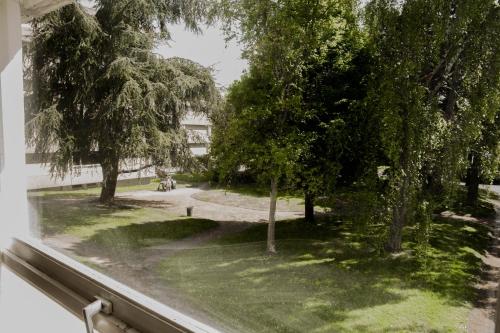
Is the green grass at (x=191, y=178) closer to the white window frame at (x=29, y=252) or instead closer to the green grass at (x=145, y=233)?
the green grass at (x=145, y=233)

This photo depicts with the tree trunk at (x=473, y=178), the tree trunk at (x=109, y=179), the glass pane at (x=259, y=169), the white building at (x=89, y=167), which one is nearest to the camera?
the tree trunk at (x=473, y=178)

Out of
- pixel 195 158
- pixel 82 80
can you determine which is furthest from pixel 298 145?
pixel 82 80

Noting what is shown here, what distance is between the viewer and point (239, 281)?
1.22 m

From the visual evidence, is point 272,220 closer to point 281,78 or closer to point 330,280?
point 330,280

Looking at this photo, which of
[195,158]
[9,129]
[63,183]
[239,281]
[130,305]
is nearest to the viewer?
[130,305]

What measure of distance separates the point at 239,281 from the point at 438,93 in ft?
2.67

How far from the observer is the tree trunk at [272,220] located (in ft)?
4.10

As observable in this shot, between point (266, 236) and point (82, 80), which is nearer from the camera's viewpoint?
point (266, 236)

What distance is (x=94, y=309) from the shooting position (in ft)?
3.21

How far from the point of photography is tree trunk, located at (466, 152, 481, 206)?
0.85 metres

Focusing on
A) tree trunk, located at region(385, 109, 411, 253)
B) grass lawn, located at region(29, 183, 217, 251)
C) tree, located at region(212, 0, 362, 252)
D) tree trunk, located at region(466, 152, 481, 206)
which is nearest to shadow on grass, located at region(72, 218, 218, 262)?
grass lawn, located at region(29, 183, 217, 251)

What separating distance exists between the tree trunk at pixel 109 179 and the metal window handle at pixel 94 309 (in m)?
0.65

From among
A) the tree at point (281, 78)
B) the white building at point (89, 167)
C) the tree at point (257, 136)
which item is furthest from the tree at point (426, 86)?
the white building at point (89, 167)

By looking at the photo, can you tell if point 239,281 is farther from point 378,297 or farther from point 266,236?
point 378,297
